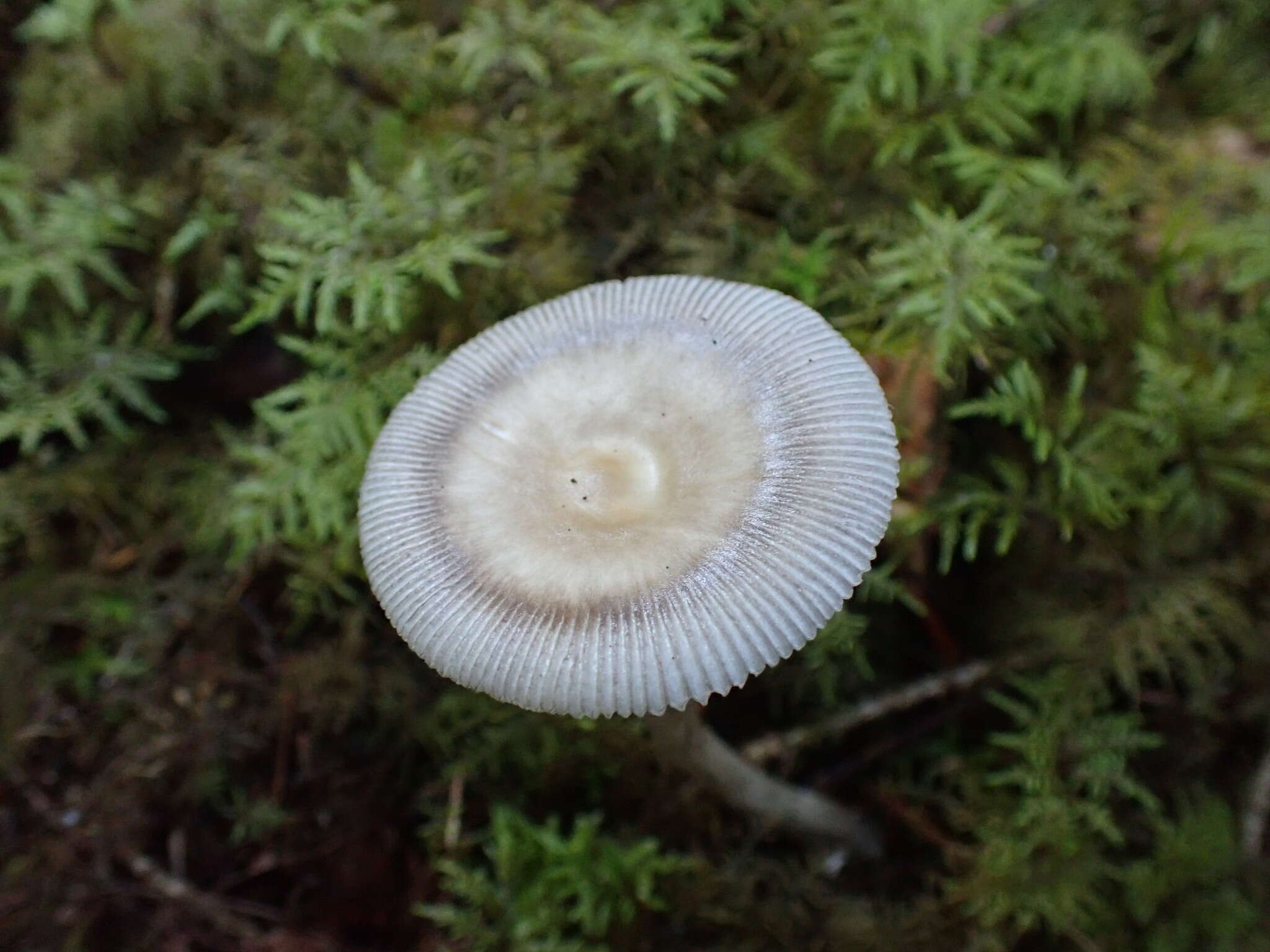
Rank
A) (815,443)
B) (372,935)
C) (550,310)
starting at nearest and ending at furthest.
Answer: (815,443) → (550,310) → (372,935)

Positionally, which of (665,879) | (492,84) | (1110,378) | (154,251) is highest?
(492,84)

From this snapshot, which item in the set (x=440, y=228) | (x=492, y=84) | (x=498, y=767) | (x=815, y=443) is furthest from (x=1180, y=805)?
(x=492, y=84)

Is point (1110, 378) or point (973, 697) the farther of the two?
point (973, 697)

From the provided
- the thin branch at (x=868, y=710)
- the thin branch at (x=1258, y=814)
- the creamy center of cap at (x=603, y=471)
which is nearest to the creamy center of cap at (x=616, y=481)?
the creamy center of cap at (x=603, y=471)

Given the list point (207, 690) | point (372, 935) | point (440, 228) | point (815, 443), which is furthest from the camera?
point (207, 690)

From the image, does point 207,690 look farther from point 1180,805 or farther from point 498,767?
point 1180,805

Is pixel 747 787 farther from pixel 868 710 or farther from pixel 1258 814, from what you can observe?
pixel 1258 814

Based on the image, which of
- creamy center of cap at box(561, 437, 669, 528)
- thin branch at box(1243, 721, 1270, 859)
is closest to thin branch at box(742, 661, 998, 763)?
thin branch at box(1243, 721, 1270, 859)
